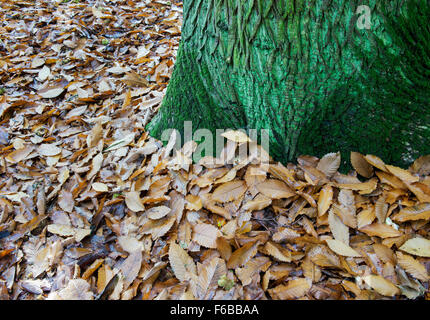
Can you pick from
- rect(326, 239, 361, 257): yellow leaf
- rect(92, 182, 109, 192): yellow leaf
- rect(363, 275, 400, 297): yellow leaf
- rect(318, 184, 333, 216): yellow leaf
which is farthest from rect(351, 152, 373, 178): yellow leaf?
rect(92, 182, 109, 192): yellow leaf

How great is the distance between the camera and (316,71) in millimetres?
1506

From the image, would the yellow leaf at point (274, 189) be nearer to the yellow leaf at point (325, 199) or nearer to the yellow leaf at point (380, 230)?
the yellow leaf at point (325, 199)

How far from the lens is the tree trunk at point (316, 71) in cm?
139

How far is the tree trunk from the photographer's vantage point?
139cm

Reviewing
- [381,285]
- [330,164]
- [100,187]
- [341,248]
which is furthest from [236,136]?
[381,285]

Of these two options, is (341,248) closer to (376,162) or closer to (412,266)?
(412,266)

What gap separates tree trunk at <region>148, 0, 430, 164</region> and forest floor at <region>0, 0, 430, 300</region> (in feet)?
0.42

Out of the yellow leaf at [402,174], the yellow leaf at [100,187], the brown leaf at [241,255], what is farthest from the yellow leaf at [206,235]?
the yellow leaf at [402,174]

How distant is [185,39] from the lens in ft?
6.07

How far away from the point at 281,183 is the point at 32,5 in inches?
167

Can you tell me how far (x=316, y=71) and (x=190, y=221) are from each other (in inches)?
39.5

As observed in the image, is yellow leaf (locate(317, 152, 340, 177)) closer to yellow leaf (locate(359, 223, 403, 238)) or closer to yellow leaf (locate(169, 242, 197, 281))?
yellow leaf (locate(359, 223, 403, 238))

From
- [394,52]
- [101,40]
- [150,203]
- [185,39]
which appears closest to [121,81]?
[101,40]

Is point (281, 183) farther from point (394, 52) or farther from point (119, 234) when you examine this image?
point (119, 234)
